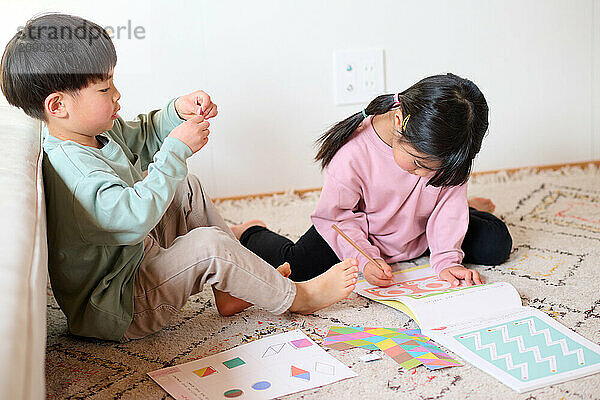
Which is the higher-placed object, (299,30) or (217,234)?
(299,30)

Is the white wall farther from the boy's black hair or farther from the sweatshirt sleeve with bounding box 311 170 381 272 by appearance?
the boy's black hair

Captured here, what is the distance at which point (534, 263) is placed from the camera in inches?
53.7

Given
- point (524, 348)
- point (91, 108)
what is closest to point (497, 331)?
point (524, 348)

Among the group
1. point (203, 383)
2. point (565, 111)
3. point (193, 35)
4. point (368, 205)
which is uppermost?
point (193, 35)

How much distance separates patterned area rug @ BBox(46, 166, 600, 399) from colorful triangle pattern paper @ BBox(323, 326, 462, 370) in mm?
15

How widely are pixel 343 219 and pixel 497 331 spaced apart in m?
0.40

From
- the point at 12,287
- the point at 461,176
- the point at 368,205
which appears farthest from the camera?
the point at 368,205

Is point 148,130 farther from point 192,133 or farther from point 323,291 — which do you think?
point 323,291

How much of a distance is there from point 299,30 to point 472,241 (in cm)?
73

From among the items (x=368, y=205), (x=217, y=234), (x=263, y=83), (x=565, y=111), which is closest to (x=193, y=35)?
(x=263, y=83)

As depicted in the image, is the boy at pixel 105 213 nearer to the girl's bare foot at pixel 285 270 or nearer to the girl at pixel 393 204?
the girl's bare foot at pixel 285 270

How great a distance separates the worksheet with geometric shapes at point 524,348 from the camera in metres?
0.92

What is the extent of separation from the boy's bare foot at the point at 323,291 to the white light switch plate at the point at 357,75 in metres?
0.79

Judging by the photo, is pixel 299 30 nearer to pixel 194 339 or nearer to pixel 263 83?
pixel 263 83
